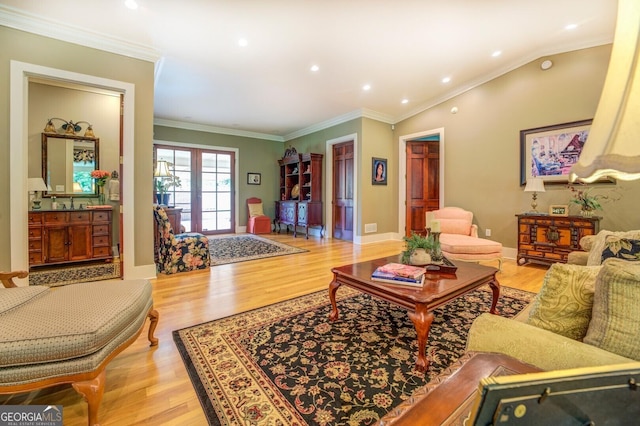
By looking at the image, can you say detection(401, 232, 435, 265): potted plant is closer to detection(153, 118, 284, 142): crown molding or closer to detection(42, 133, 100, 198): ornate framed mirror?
detection(42, 133, 100, 198): ornate framed mirror

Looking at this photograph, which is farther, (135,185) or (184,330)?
(135,185)

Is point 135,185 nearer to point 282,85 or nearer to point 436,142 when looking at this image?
point 282,85

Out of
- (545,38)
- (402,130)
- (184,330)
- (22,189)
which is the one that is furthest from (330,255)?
(545,38)

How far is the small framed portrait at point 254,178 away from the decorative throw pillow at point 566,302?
24.2 ft

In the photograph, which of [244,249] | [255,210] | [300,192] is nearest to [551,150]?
[300,192]

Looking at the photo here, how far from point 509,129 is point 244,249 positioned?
4.95 metres

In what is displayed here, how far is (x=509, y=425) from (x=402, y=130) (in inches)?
252

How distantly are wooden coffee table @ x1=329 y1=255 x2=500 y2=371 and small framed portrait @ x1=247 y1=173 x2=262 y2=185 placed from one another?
5.99 meters


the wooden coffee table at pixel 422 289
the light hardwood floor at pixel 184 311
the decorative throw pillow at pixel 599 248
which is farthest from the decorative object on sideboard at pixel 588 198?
the wooden coffee table at pixel 422 289

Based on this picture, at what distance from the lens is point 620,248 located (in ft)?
5.73

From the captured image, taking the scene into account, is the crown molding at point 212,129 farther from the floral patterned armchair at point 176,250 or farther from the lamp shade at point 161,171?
the floral patterned armchair at point 176,250

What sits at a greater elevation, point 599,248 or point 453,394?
point 599,248

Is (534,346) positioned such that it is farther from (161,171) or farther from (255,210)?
(255,210)

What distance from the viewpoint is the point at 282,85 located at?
15.5 ft
